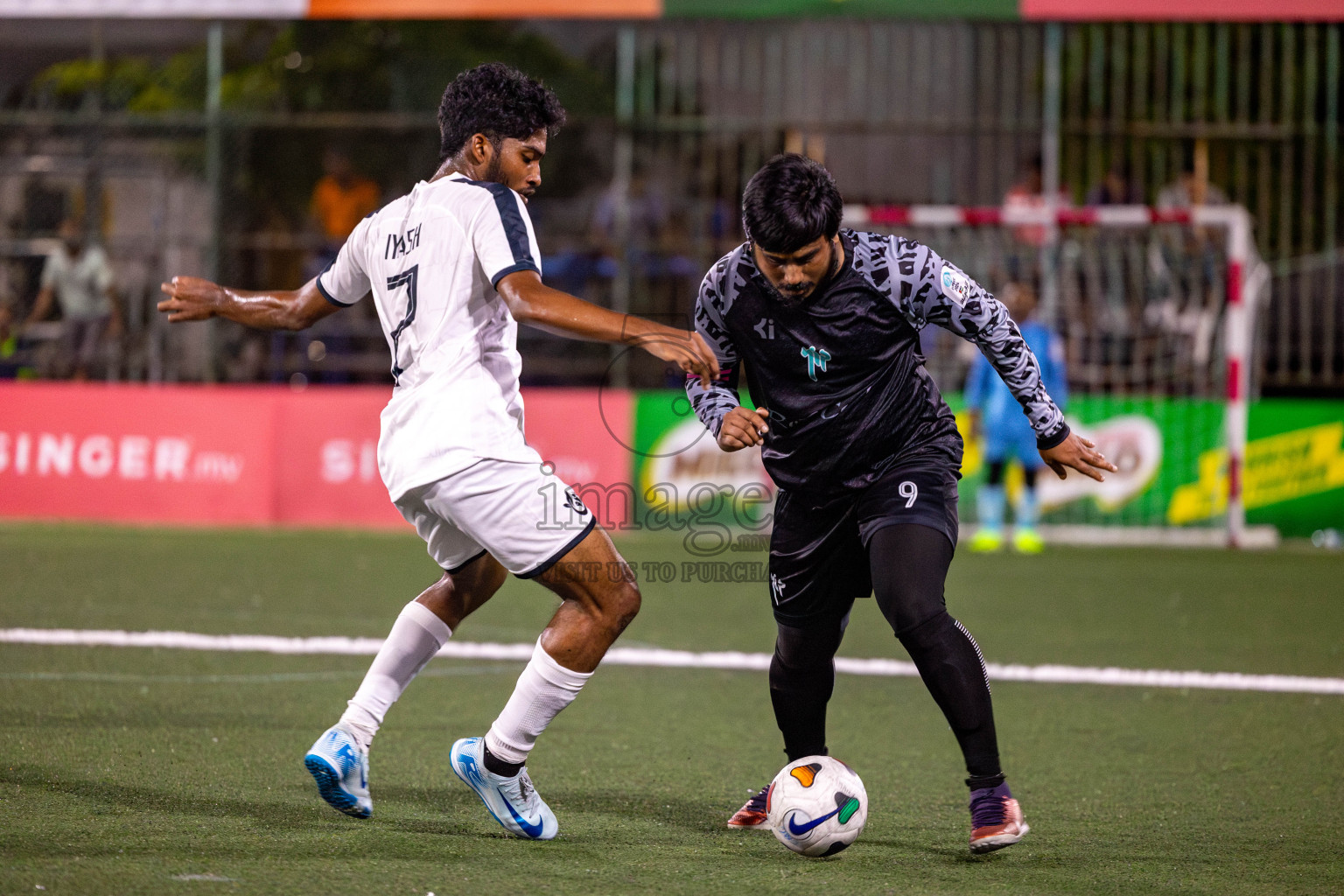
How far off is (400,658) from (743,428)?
4.38 feet

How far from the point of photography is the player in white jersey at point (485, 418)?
4285 mm

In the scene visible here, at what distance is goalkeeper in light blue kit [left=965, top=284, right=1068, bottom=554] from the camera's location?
487 inches

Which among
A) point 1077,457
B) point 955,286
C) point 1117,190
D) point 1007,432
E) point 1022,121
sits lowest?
point 1007,432

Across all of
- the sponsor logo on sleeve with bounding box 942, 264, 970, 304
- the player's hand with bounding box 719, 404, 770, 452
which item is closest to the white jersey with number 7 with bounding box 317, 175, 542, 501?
the player's hand with bounding box 719, 404, 770, 452

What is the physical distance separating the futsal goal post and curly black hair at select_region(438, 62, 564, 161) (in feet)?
28.8

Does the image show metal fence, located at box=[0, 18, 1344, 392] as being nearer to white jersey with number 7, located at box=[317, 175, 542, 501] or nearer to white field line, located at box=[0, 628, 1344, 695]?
white field line, located at box=[0, 628, 1344, 695]

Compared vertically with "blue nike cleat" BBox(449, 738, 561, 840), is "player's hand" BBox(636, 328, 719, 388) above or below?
above

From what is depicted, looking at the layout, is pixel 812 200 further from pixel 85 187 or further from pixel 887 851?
pixel 85 187

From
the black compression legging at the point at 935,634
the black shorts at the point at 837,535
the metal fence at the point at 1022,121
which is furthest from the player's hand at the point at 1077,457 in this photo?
the metal fence at the point at 1022,121

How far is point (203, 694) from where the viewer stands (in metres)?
6.45

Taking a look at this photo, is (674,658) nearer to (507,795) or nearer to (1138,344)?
(507,795)

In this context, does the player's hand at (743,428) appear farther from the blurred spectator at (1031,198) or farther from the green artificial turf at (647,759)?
the blurred spectator at (1031,198)

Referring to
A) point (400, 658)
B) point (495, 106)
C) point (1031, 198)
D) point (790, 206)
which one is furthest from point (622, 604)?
point (1031, 198)

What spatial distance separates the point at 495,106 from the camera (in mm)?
4387
